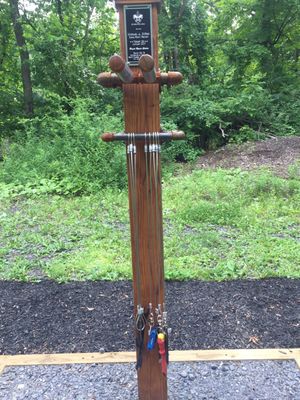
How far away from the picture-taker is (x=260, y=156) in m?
7.10

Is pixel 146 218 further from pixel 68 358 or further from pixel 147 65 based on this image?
pixel 68 358

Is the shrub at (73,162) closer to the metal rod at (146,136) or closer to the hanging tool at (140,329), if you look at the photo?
the hanging tool at (140,329)

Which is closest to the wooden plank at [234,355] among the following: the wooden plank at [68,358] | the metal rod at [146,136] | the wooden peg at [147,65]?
the wooden plank at [68,358]

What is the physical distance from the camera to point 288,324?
2.52m

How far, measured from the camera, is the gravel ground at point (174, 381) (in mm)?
1954

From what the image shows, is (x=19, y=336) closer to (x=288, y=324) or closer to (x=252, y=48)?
(x=288, y=324)

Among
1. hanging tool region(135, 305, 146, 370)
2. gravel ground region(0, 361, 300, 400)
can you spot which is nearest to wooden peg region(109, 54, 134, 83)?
hanging tool region(135, 305, 146, 370)

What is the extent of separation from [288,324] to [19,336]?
182 centimetres

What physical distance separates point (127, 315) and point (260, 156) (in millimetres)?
5245

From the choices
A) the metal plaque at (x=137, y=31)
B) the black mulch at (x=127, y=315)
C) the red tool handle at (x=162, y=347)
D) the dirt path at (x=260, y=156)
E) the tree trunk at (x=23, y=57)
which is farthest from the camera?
the tree trunk at (x=23, y=57)

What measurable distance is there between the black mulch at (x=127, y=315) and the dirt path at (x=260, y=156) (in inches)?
144

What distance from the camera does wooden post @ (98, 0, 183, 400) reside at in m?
1.46

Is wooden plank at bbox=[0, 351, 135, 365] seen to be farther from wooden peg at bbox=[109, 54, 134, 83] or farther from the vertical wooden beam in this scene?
wooden peg at bbox=[109, 54, 134, 83]

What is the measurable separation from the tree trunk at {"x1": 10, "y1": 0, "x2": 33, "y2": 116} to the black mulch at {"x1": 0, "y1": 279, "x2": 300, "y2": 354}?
760cm
